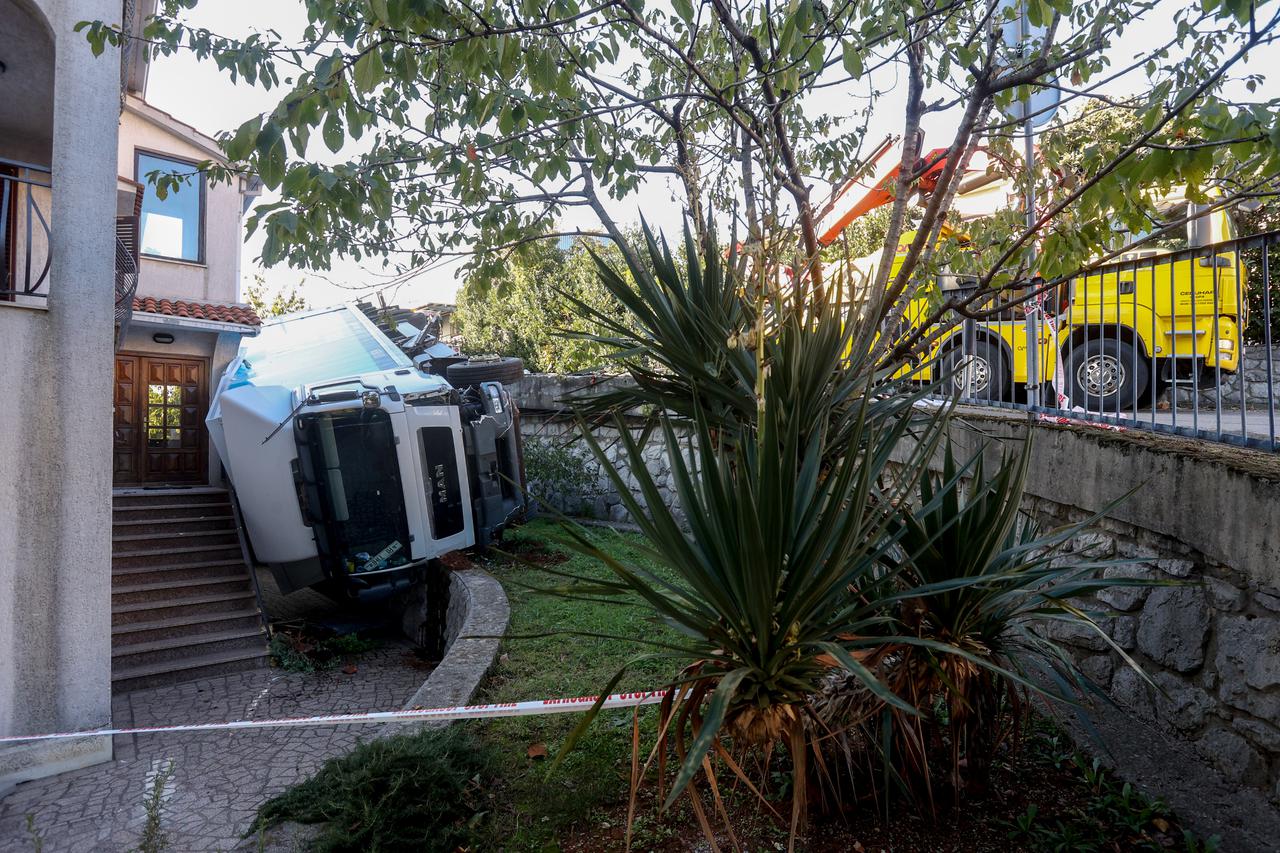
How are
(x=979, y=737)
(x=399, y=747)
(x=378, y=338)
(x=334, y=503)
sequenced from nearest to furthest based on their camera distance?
(x=979, y=737)
(x=399, y=747)
(x=334, y=503)
(x=378, y=338)

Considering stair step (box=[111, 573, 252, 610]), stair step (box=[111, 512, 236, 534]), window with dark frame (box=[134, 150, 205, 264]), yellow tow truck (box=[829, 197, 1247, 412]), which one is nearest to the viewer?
yellow tow truck (box=[829, 197, 1247, 412])

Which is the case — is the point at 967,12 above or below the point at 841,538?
above

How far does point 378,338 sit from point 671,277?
26.7 ft

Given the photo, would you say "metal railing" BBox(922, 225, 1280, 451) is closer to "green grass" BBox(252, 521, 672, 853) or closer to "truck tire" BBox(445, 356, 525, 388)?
"green grass" BBox(252, 521, 672, 853)

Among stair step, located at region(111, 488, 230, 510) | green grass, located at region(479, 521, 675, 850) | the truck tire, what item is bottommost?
green grass, located at region(479, 521, 675, 850)

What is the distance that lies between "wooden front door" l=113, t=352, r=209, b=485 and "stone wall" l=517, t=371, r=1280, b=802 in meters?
12.1

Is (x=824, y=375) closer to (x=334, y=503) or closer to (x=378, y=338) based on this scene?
(x=334, y=503)

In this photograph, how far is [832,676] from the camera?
Result: 2877mm

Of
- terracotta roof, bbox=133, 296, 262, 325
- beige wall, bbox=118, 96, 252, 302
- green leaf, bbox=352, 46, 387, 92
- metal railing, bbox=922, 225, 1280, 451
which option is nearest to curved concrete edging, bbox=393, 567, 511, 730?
green leaf, bbox=352, 46, 387, 92

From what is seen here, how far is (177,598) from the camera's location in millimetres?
8039

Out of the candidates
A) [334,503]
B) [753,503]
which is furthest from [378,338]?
[753,503]

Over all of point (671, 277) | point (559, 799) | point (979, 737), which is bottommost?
point (559, 799)

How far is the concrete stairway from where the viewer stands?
7414 millimetres

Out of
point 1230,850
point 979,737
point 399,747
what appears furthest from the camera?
point 399,747
